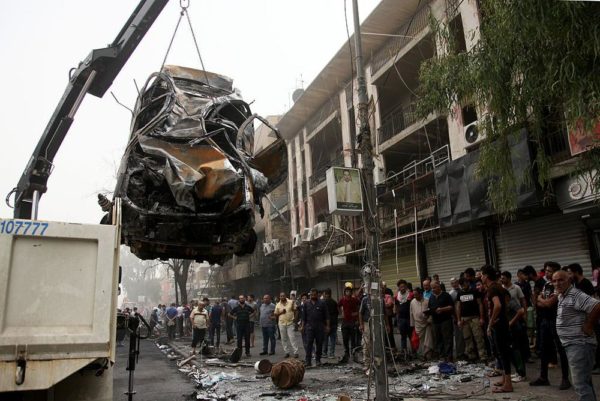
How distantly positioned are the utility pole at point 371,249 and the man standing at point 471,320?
3.27 metres

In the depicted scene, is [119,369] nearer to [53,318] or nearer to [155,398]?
[155,398]

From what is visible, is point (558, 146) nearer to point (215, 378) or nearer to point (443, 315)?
point (443, 315)

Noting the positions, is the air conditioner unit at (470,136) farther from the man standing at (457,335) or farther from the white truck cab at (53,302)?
the white truck cab at (53,302)

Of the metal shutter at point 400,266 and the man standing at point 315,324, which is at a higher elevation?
the metal shutter at point 400,266

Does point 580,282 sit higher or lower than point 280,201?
lower

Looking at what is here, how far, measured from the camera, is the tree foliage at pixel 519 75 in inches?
170

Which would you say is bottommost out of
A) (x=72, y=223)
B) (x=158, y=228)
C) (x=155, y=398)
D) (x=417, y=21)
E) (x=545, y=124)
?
(x=155, y=398)

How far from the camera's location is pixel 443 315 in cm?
1001

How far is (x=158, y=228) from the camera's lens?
20.6 ft

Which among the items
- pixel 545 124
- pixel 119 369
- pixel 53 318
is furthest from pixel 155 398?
pixel 545 124

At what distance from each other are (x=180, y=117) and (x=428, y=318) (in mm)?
7044

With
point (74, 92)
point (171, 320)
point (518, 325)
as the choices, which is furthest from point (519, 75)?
point (171, 320)

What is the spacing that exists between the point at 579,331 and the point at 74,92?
836 cm

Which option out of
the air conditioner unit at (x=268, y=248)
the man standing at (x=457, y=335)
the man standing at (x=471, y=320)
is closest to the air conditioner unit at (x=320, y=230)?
the air conditioner unit at (x=268, y=248)
